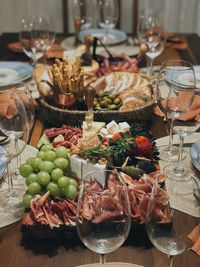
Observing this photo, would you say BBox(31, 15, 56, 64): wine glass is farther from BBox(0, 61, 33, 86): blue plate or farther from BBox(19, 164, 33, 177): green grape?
BBox(19, 164, 33, 177): green grape

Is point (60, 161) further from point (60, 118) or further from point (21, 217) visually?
point (60, 118)

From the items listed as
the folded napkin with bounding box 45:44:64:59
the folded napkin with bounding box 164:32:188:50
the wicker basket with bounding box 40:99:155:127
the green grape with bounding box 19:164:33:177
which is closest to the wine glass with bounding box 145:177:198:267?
the green grape with bounding box 19:164:33:177

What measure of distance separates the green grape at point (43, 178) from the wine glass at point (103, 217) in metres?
0.19

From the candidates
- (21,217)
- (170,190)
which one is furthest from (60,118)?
(170,190)

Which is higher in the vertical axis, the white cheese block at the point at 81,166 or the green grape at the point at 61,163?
the green grape at the point at 61,163

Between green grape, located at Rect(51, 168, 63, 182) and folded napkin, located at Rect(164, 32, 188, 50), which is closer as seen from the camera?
green grape, located at Rect(51, 168, 63, 182)

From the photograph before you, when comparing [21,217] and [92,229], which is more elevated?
[92,229]

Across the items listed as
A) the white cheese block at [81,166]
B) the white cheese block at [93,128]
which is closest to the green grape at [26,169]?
the white cheese block at [81,166]

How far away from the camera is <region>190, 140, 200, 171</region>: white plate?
104cm

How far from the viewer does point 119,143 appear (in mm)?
1025

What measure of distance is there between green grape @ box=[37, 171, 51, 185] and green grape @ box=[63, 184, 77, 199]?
40 millimetres

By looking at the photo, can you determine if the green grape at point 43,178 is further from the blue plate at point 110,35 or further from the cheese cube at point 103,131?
the blue plate at point 110,35

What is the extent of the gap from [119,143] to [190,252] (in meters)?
0.32

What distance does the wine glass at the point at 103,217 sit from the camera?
70 cm
